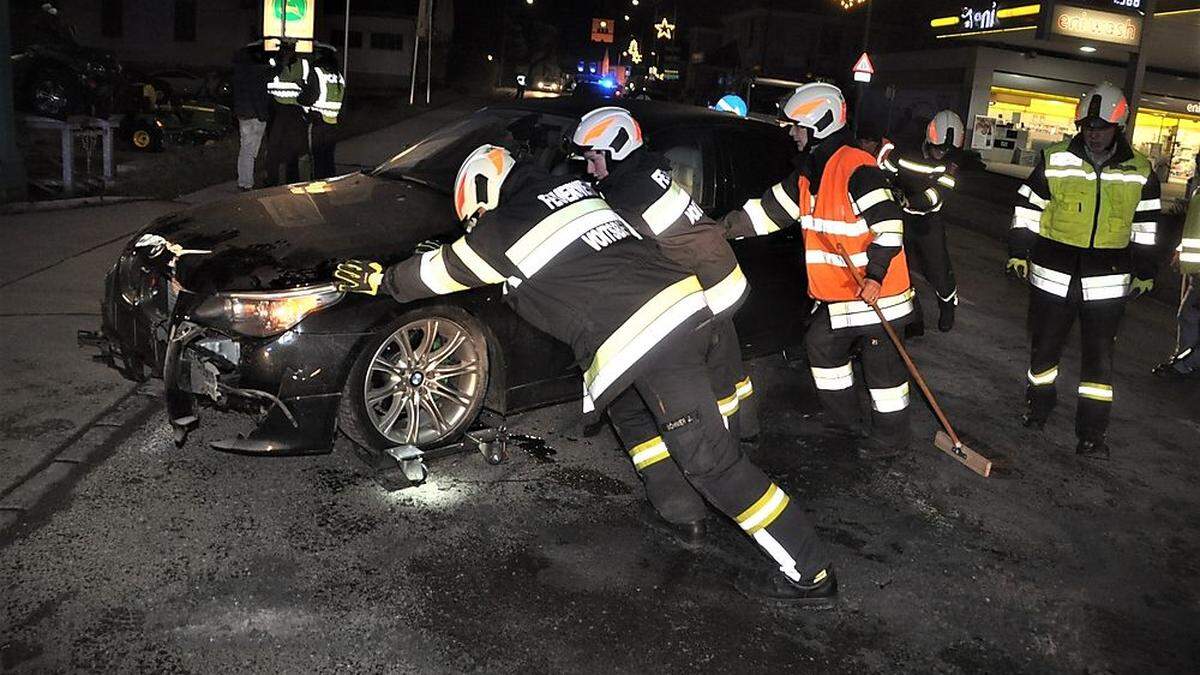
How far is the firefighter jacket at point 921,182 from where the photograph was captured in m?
7.25

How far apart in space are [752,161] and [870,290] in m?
1.33

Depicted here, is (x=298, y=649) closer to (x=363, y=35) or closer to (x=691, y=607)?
(x=691, y=607)

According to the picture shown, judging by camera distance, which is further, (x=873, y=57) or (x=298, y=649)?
(x=873, y=57)

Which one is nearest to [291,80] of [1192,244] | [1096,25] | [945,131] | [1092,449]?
[945,131]

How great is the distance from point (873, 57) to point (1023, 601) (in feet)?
126

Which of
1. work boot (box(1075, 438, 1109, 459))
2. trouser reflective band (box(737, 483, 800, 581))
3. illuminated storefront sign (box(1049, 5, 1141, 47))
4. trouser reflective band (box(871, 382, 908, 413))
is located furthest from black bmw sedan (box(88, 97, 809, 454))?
illuminated storefront sign (box(1049, 5, 1141, 47))

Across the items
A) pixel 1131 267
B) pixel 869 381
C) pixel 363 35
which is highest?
pixel 363 35

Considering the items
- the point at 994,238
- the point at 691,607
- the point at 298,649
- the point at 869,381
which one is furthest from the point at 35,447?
the point at 994,238

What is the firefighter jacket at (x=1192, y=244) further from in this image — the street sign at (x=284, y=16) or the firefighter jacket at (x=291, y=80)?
the street sign at (x=284, y=16)

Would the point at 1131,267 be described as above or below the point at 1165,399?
above

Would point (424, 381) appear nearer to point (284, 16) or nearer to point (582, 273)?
point (582, 273)

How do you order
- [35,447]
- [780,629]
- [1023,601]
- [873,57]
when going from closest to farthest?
[780,629] < [1023,601] < [35,447] < [873,57]

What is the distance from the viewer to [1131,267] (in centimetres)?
531

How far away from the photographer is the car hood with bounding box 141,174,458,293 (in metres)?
3.98
